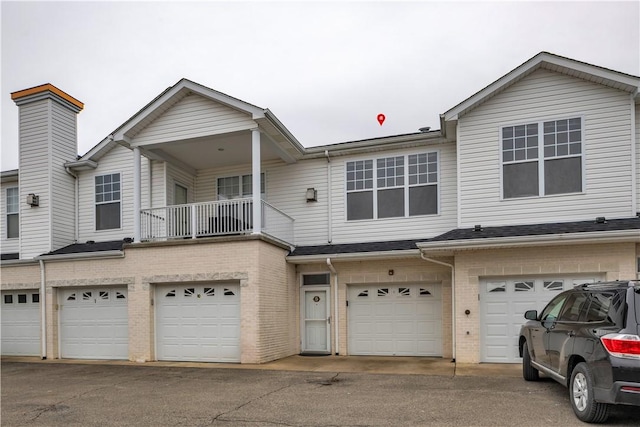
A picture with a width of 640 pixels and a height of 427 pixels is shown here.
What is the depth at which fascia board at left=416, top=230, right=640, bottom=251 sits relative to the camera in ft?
31.8

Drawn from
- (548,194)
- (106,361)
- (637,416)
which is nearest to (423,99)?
(548,194)

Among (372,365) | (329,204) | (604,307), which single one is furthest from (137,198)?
(604,307)

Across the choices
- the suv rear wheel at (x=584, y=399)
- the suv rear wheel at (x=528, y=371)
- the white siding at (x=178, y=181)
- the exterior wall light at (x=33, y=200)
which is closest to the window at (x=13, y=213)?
the exterior wall light at (x=33, y=200)

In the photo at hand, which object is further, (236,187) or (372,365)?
(236,187)

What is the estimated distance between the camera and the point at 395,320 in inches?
511

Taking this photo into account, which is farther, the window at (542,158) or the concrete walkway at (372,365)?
the window at (542,158)

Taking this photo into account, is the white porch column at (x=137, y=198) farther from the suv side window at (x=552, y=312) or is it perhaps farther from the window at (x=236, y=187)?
the suv side window at (x=552, y=312)

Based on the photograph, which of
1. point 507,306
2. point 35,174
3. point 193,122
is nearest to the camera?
point 507,306

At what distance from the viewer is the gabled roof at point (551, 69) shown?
420 inches

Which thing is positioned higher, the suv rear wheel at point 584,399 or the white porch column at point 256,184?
the white porch column at point 256,184

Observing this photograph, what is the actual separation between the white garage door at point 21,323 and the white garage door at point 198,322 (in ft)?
15.4

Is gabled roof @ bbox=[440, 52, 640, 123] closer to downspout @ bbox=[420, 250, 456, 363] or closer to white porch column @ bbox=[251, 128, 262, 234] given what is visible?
downspout @ bbox=[420, 250, 456, 363]

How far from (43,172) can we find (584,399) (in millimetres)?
15490

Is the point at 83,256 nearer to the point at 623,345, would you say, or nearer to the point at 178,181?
Result: the point at 178,181
